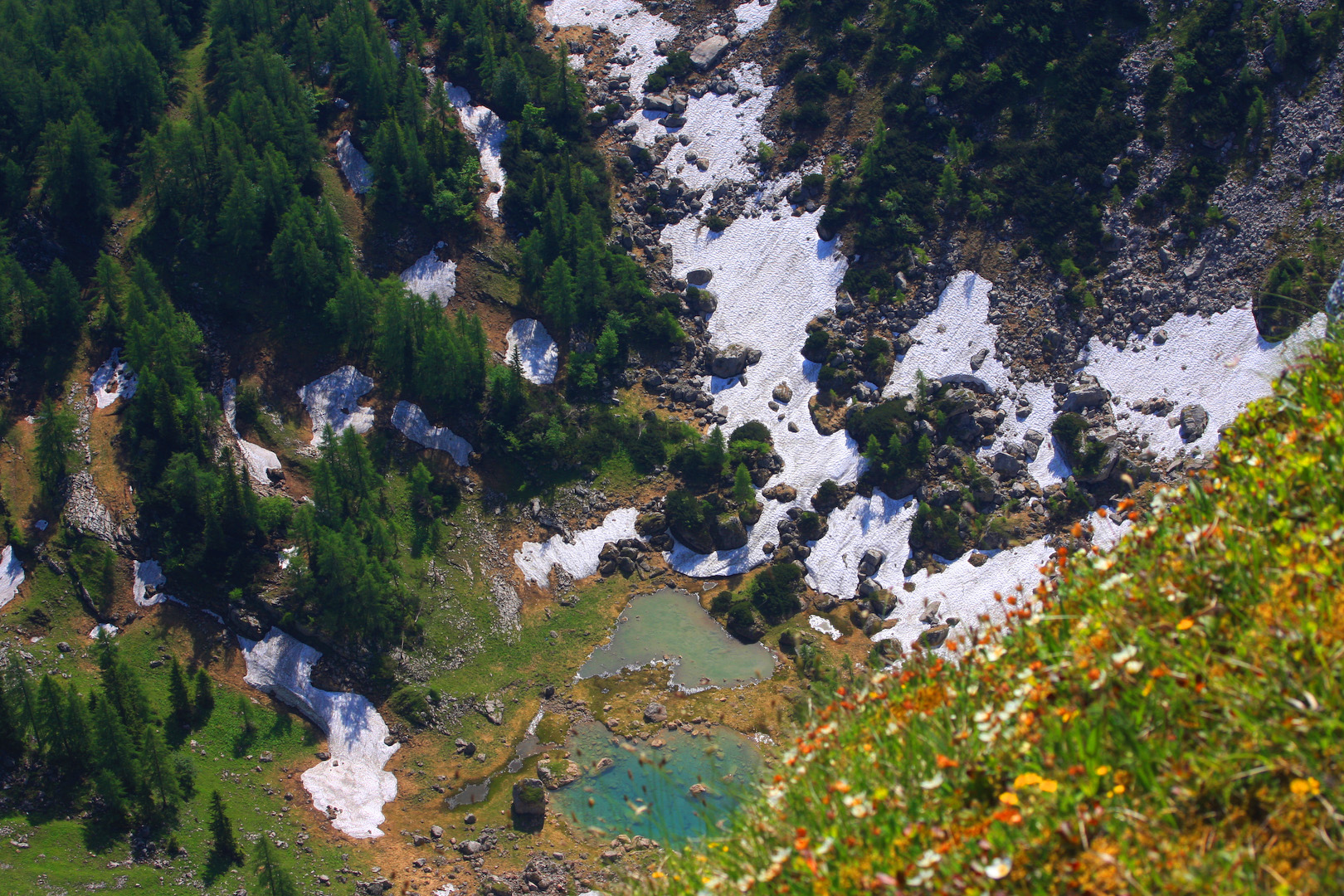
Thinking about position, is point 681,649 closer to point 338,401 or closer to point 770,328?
point 770,328

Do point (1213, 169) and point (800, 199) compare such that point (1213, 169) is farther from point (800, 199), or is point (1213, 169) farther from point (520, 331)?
point (520, 331)

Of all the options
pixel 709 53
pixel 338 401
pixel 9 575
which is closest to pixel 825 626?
pixel 338 401

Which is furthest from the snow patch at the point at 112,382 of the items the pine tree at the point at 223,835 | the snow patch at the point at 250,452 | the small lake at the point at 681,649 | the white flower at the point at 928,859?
the white flower at the point at 928,859

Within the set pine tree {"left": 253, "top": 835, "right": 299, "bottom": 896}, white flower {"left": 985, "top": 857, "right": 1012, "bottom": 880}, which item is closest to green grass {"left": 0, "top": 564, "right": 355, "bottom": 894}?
pine tree {"left": 253, "top": 835, "right": 299, "bottom": 896}

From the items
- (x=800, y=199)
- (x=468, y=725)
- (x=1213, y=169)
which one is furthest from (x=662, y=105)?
(x=468, y=725)

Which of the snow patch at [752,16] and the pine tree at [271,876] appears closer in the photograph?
the pine tree at [271,876]

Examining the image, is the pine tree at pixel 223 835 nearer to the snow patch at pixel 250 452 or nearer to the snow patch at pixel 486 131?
the snow patch at pixel 250 452

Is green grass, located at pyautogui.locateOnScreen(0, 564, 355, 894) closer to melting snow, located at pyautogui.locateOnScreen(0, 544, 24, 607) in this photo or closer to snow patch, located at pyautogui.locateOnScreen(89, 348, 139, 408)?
melting snow, located at pyautogui.locateOnScreen(0, 544, 24, 607)
